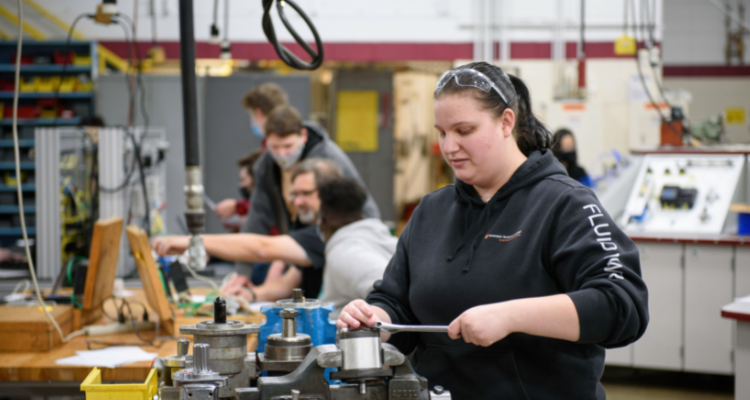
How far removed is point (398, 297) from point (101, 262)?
1.18 meters

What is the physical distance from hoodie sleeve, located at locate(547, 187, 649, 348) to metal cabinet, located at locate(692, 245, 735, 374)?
9.03 feet

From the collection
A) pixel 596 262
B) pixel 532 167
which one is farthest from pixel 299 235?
pixel 596 262

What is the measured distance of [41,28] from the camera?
7.88 meters

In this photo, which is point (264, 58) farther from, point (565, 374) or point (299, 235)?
point (565, 374)

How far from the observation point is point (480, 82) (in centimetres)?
123

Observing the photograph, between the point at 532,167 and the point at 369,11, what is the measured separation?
7.23 metres

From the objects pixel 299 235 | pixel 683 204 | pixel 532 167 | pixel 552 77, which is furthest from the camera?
pixel 552 77

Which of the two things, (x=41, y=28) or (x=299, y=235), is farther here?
(x=41, y=28)

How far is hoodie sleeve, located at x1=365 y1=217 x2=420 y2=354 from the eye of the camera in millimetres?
1386

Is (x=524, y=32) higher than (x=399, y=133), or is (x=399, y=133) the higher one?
(x=524, y=32)

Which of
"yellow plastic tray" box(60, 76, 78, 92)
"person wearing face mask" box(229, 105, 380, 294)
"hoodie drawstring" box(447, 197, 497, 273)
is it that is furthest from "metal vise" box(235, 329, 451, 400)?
"yellow plastic tray" box(60, 76, 78, 92)

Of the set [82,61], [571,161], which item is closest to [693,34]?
[571,161]

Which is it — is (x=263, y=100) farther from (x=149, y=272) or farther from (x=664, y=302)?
(x=664, y=302)

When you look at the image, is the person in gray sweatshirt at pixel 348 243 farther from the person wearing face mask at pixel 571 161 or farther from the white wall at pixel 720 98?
the white wall at pixel 720 98
